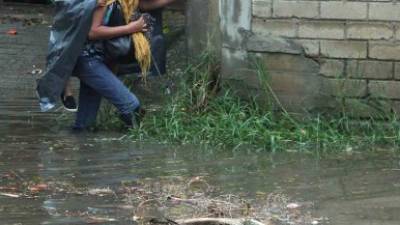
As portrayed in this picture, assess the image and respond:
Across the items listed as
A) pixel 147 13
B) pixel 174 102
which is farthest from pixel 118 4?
pixel 174 102

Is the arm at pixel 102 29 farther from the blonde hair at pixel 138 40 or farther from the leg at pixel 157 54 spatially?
the leg at pixel 157 54

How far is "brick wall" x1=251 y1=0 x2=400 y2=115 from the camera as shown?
7547 millimetres

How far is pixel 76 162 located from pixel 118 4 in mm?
1694

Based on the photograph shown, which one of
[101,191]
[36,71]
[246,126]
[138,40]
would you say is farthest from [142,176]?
[36,71]

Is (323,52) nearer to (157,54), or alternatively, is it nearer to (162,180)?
(157,54)

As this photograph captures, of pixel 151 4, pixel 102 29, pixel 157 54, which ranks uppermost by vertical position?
pixel 151 4

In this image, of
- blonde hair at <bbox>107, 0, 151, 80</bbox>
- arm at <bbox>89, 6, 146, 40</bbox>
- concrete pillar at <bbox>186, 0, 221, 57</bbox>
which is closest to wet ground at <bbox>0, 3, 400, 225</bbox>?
blonde hair at <bbox>107, 0, 151, 80</bbox>

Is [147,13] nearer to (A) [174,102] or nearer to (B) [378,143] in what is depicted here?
(A) [174,102]

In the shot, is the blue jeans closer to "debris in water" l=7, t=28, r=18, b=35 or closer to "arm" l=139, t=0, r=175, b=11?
"arm" l=139, t=0, r=175, b=11

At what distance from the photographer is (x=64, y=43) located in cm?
775

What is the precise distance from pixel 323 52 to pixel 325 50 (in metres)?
0.02

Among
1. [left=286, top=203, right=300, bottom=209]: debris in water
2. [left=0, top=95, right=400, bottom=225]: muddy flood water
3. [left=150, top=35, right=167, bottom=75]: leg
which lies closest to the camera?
[left=0, top=95, right=400, bottom=225]: muddy flood water

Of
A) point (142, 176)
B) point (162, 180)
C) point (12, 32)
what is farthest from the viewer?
point (12, 32)

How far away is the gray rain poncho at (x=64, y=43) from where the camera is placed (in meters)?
7.64
